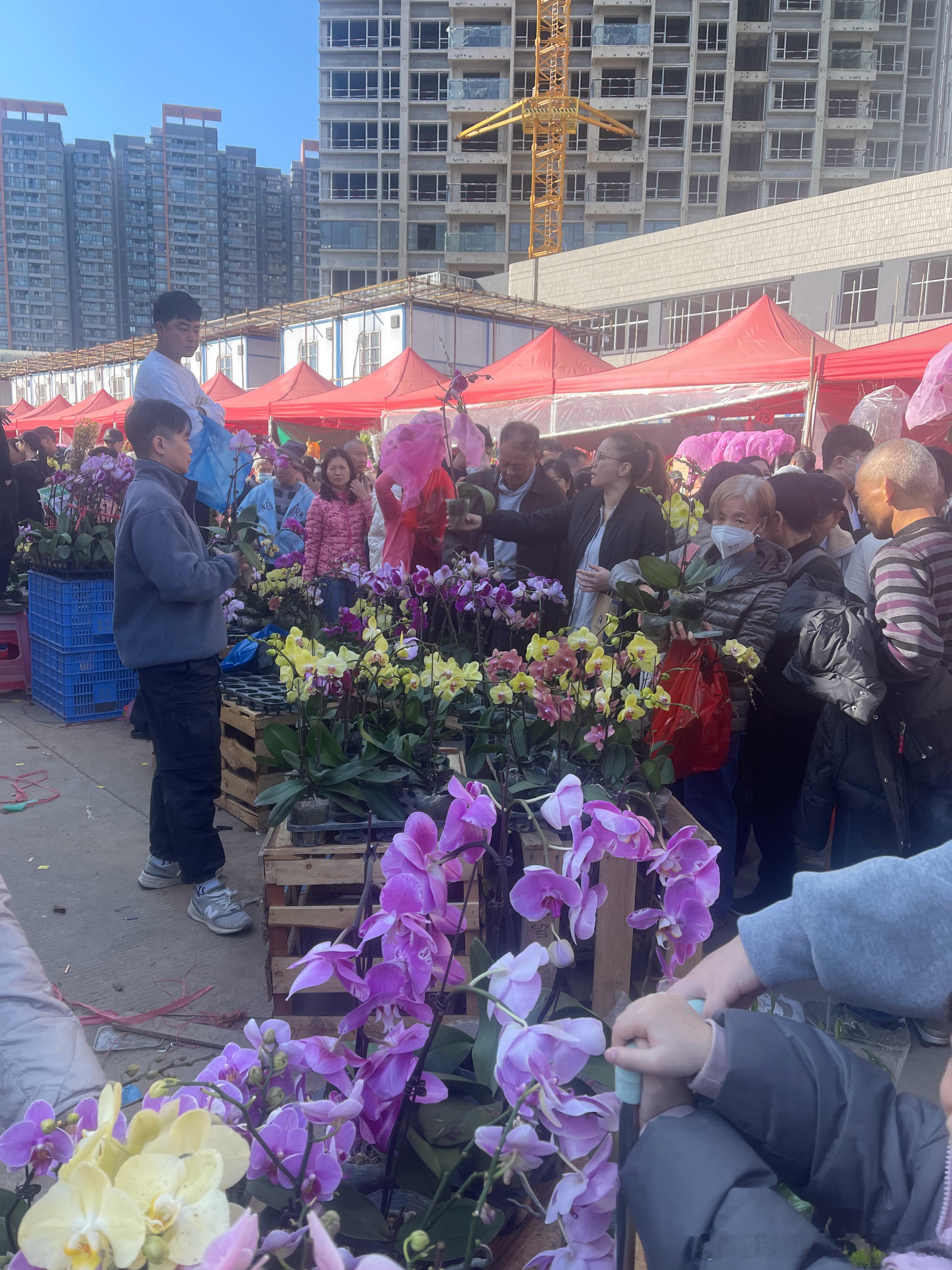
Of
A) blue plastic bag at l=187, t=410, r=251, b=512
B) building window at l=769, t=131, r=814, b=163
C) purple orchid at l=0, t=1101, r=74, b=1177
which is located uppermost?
building window at l=769, t=131, r=814, b=163

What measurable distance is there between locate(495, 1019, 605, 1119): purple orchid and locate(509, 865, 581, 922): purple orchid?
14 centimetres

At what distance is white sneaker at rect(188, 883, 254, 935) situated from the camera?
283 centimetres

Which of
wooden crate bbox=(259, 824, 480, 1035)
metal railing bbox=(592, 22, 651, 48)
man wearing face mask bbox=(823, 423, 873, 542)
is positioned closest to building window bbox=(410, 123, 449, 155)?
metal railing bbox=(592, 22, 651, 48)

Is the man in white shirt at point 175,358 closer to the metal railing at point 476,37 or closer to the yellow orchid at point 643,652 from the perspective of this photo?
the yellow orchid at point 643,652

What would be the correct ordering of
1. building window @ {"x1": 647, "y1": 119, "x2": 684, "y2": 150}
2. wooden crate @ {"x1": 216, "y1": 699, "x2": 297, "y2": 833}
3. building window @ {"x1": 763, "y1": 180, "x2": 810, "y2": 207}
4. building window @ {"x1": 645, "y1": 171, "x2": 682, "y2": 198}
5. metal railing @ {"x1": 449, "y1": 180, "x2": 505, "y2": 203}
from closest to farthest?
wooden crate @ {"x1": 216, "y1": 699, "x2": 297, "y2": 833} < building window @ {"x1": 763, "y1": 180, "x2": 810, "y2": 207} < building window @ {"x1": 647, "y1": 119, "x2": 684, "y2": 150} < building window @ {"x1": 645, "y1": 171, "x2": 682, "y2": 198} < metal railing @ {"x1": 449, "y1": 180, "x2": 505, "y2": 203}

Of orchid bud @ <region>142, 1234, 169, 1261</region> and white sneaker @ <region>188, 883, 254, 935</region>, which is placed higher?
orchid bud @ <region>142, 1234, 169, 1261</region>

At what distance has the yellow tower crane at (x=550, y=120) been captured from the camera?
4197 centimetres

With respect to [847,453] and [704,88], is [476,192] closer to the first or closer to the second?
[704,88]


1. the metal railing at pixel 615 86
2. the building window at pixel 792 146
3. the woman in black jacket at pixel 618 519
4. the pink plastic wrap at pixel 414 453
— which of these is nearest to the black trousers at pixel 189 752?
the pink plastic wrap at pixel 414 453

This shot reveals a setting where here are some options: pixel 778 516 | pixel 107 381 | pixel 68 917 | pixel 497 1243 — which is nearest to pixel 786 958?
pixel 497 1243

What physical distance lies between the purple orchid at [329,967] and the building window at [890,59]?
5394cm

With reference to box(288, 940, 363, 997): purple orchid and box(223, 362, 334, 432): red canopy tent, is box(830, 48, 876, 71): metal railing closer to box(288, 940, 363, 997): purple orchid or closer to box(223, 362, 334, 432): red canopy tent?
box(223, 362, 334, 432): red canopy tent

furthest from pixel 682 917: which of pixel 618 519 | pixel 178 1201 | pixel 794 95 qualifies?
pixel 794 95

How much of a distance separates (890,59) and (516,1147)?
55.2 metres
